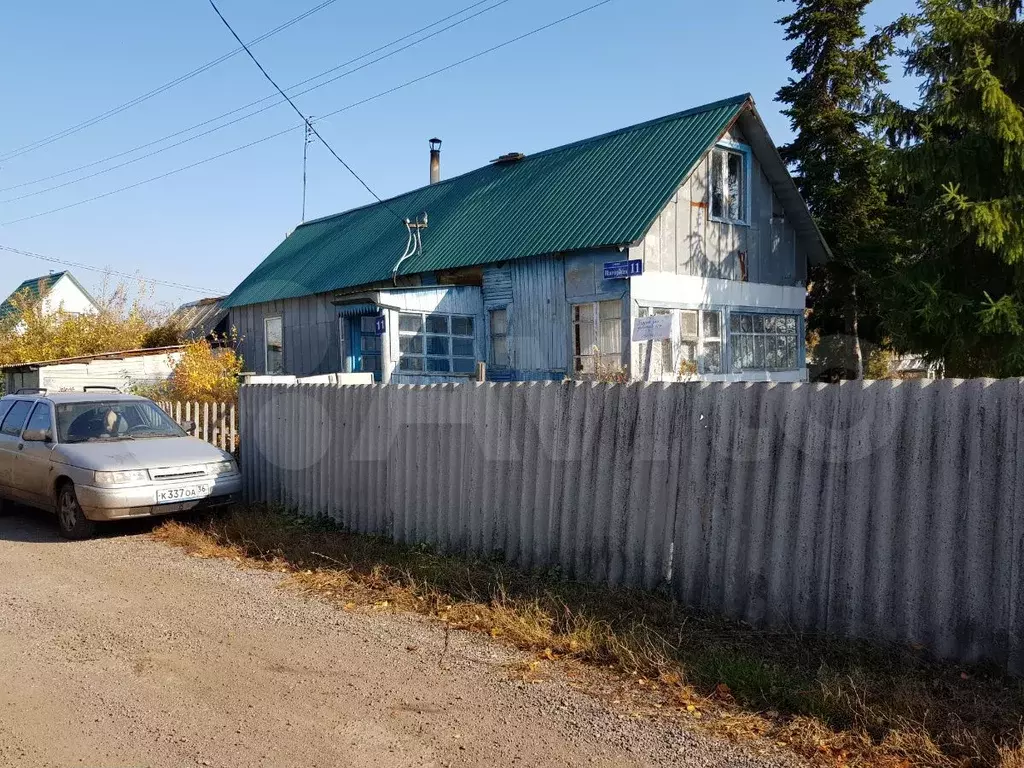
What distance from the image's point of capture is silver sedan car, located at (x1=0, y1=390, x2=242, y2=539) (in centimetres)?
856

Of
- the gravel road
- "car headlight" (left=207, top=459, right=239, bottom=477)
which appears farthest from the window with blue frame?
the gravel road

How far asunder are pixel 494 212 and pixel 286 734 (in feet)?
55.8

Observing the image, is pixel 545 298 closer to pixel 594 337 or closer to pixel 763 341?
pixel 594 337

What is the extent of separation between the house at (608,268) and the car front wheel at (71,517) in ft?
28.0

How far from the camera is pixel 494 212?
19984 millimetres

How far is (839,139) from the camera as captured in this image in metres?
21.2

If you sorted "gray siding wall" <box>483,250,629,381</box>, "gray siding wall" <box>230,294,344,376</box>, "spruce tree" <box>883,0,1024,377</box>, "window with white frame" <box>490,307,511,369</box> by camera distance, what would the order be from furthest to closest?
"gray siding wall" <box>230,294,344,376</box> → "window with white frame" <box>490,307,511,369</box> → "gray siding wall" <box>483,250,629,381</box> → "spruce tree" <box>883,0,1024,377</box>

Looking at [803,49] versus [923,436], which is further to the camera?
[803,49]

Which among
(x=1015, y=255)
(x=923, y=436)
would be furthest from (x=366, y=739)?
(x=1015, y=255)

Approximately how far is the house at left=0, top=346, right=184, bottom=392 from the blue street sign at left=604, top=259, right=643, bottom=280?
10530 millimetres

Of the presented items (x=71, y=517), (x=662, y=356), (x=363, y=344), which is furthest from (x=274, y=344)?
(x=71, y=517)

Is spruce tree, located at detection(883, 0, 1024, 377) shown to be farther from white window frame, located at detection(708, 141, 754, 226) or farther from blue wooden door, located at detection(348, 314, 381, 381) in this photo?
blue wooden door, located at detection(348, 314, 381, 381)

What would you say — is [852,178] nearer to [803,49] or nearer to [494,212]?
[803,49]

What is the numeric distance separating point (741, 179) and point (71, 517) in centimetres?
1516
